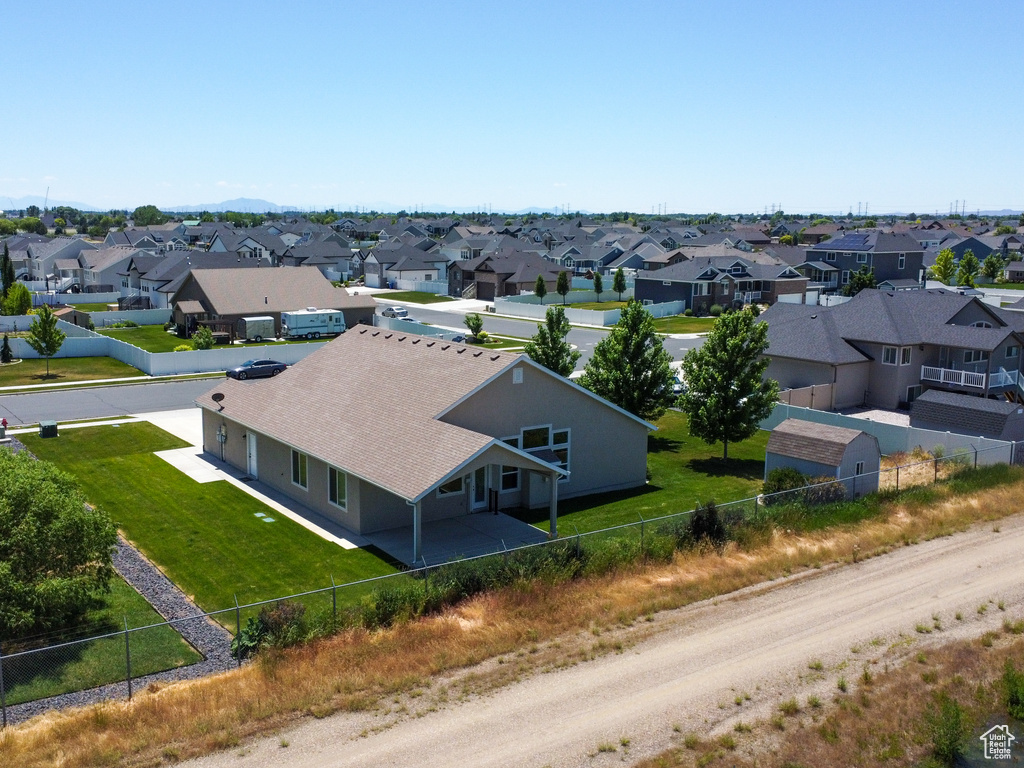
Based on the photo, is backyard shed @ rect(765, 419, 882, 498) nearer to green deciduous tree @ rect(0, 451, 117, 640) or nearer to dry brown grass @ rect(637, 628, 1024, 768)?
A: dry brown grass @ rect(637, 628, 1024, 768)

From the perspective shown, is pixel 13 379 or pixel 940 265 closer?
pixel 13 379

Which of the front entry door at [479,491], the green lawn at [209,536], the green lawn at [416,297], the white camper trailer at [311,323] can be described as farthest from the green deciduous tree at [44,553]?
the green lawn at [416,297]

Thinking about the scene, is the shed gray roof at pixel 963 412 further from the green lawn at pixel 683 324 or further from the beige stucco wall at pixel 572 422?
the green lawn at pixel 683 324

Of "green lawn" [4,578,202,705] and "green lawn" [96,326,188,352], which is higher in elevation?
"green lawn" [96,326,188,352]

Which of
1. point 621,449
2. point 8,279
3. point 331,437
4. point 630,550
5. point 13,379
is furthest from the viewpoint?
point 8,279

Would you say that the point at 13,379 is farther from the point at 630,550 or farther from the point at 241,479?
the point at 630,550

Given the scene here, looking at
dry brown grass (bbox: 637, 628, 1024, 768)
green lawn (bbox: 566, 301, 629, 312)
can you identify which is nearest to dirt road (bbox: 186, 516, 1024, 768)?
dry brown grass (bbox: 637, 628, 1024, 768)

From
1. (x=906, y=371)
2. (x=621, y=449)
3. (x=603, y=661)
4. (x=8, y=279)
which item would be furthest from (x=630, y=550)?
(x=8, y=279)
